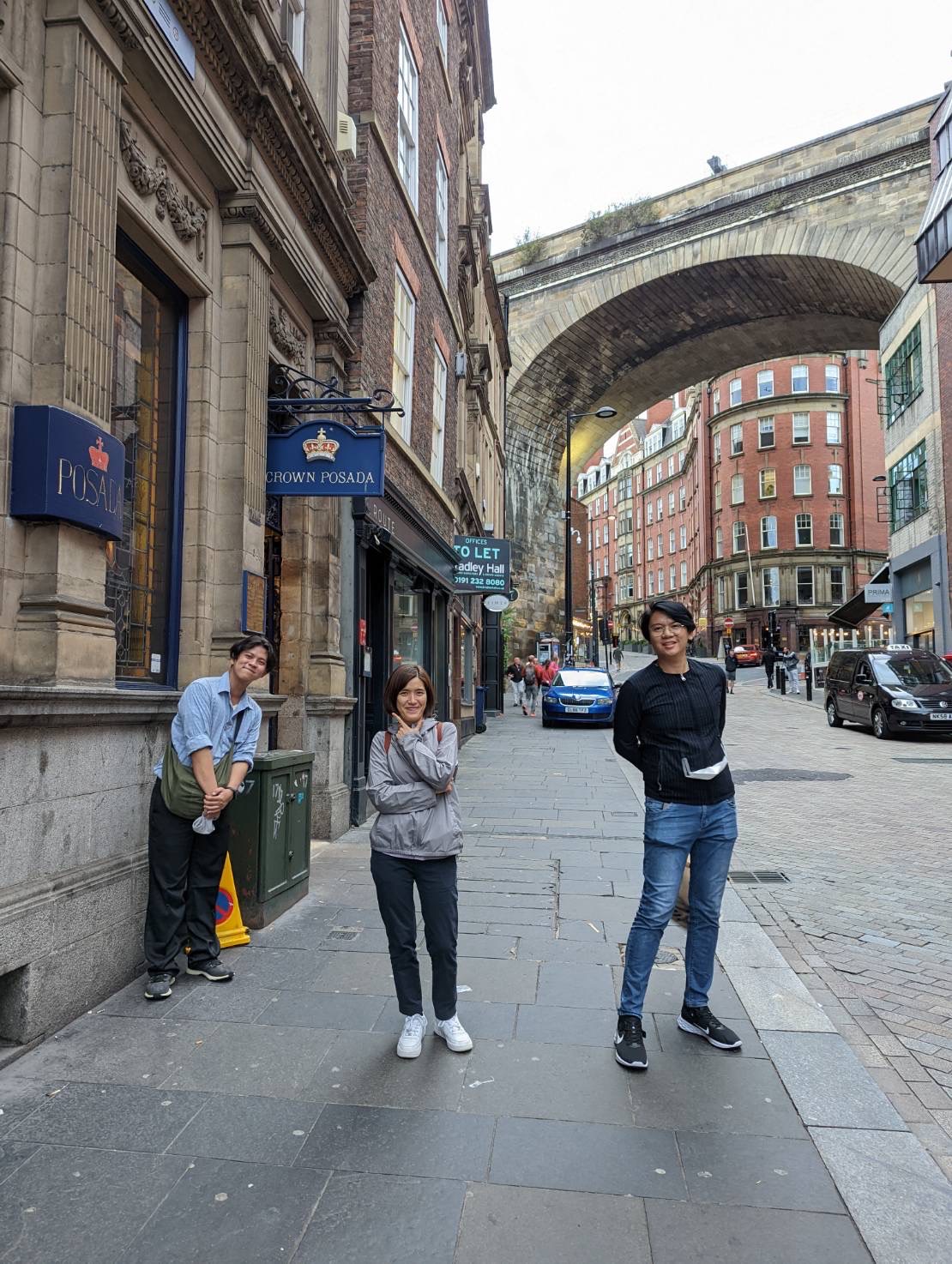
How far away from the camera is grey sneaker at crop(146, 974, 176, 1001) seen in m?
4.14

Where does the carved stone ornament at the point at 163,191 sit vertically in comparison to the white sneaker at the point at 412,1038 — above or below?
above

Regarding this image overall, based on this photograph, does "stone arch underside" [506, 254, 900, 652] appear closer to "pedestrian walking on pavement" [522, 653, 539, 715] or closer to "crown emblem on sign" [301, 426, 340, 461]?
"pedestrian walking on pavement" [522, 653, 539, 715]

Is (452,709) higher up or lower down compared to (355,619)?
lower down

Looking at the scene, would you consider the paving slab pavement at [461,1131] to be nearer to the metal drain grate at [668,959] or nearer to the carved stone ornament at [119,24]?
the metal drain grate at [668,959]

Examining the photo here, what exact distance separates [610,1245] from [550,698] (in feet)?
68.5

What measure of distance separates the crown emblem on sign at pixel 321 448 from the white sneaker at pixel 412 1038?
461cm

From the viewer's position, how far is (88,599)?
422 centimetres

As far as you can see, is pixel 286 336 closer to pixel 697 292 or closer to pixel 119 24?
pixel 119 24

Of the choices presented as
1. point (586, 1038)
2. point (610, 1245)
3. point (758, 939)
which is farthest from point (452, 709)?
point (610, 1245)

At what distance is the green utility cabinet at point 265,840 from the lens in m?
5.23

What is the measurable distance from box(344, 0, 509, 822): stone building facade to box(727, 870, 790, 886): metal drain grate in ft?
12.7

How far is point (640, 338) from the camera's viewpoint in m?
39.8

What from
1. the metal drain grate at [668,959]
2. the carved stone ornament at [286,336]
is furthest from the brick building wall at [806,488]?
the metal drain grate at [668,959]

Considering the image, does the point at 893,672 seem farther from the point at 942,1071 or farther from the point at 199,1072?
the point at 199,1072
